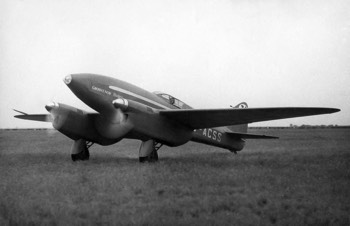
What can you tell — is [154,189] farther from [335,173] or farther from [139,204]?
[335,173]

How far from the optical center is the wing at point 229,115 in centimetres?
905

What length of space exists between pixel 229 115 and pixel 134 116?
3110 mm

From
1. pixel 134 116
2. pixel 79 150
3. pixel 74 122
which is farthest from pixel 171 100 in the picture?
pixel 79 150

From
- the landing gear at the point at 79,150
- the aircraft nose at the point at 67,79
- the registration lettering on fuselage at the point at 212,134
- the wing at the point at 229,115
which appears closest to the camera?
the wing at the point at 229,115

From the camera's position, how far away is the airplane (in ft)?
30.9

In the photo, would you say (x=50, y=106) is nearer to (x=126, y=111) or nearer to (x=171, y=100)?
(x=126, y=111)

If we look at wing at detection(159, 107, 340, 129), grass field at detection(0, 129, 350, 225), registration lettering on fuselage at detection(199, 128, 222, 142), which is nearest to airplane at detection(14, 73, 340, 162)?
wing at detection(159, 107, 340, 129)

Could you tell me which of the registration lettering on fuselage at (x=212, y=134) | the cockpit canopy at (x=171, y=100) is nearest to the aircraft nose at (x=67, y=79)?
the cockpit canopy at (x=171, y=100)

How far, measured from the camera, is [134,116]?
946cm

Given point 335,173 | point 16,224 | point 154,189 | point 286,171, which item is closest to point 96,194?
point 154,189

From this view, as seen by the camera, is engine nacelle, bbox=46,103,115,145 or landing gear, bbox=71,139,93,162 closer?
engine nacelle, bbox=46,103,115,145

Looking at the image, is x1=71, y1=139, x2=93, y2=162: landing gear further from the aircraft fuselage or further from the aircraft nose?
the aircraft nose

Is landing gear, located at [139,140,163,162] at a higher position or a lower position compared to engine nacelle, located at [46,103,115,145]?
lower

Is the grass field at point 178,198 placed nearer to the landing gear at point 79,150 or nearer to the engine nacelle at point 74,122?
the engine nacelle at point 74,122
